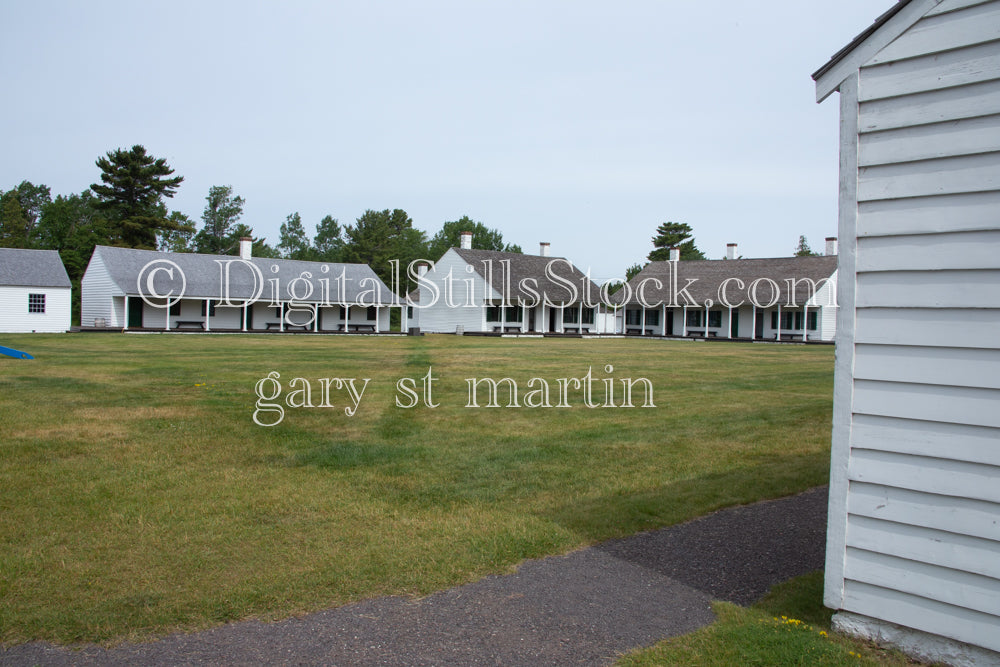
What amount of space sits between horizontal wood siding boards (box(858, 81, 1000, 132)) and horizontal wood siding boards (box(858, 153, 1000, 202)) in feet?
0.77

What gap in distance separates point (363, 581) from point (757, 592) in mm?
2774

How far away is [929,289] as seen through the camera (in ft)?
13.8

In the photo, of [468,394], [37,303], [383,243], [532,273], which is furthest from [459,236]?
[468,394]

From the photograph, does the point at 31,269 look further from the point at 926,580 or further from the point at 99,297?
the point at 926,580

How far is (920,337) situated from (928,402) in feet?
1.21

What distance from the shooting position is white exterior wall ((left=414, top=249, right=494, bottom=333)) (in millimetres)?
49625

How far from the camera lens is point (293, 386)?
1456cm

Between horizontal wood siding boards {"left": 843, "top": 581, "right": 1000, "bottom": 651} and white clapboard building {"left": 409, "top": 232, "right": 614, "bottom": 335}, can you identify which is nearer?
horizontal wood siding boards {"left": 843, "top": 581, "right": 1000, "bottom": 651}

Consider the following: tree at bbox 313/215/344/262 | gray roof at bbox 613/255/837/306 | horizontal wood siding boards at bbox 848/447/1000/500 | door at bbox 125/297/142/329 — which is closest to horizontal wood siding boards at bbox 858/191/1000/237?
horizontal wood siding boards at bbox 848/447/1000/500

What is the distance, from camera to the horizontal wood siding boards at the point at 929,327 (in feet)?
13.1

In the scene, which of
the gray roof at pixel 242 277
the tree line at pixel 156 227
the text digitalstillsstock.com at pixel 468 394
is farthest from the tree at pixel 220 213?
the text digitalstillsstock.com at pixel 468 394

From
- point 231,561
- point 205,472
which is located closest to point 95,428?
point 205,472

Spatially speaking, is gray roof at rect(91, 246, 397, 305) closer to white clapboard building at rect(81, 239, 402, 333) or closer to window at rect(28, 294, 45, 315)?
white clapboard building at rect(81, 239, 402, 333)

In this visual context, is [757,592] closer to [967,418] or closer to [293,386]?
[967,418]
